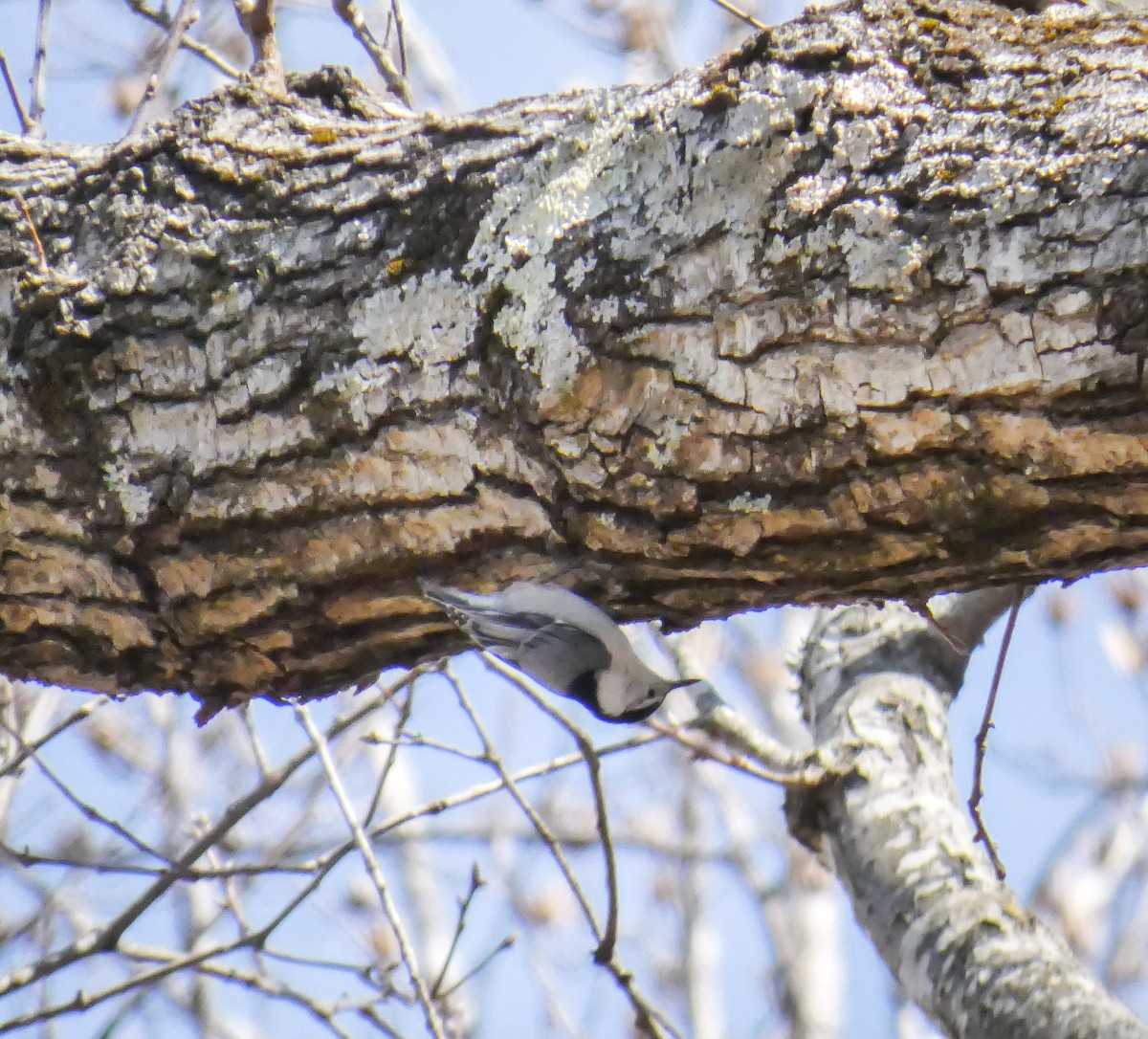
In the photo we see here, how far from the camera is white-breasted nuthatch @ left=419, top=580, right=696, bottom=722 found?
159 centimetres

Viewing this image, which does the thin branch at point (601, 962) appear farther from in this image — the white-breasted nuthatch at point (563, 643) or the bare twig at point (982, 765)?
the bare twig at point (982, 765)

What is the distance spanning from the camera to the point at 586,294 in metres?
1.32

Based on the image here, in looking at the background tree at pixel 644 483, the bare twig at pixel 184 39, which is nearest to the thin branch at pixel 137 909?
the background tree at pixel 644 483

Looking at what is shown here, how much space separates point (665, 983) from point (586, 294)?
20.8 feet

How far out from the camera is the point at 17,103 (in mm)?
2037

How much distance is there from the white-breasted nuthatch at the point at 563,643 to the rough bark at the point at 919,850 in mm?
357

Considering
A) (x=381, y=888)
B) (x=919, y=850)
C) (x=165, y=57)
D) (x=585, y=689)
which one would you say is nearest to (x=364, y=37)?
(x=165, y=57)

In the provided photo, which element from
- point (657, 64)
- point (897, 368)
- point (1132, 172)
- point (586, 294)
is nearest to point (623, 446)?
point (586, 294)

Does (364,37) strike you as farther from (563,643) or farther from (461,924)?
(461,924)

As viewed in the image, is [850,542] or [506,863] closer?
[850,542]

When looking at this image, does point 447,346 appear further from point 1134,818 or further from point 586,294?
point 1134,818

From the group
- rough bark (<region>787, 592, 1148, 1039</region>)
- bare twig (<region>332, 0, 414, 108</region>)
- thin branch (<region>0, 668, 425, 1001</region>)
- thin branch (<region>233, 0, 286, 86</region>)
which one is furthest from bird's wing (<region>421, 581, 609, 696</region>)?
bare twig (<region>332, 0, 414, 108</region>)

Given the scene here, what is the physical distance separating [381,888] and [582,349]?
110 centimetres

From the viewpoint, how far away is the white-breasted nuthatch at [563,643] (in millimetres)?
1586
